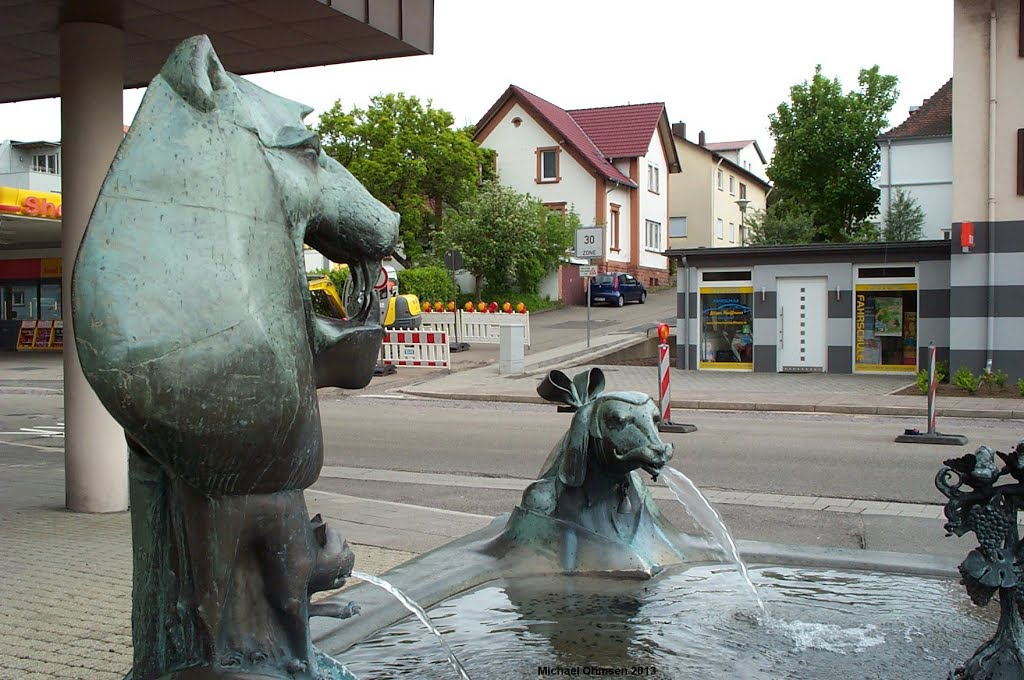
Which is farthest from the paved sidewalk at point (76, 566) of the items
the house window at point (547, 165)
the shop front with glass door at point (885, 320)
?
the house window at point (547, 165)

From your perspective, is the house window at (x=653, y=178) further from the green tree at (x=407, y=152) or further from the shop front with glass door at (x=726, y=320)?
the shop front with glass door at (x=726, y=320)

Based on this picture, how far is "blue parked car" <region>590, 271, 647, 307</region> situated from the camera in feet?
145

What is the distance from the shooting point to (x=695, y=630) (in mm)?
3957

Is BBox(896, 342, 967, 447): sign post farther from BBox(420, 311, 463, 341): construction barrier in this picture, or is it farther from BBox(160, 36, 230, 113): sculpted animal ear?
BBox(420, 311, 463, 341): construction barrier

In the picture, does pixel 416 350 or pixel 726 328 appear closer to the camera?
pixel 726 328

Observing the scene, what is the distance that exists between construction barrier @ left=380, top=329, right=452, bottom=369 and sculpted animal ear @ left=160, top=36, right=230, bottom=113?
22209 millimetres

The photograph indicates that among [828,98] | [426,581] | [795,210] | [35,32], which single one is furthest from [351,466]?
[828,98]

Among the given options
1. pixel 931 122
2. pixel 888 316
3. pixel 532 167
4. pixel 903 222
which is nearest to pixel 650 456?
pixel 888 316

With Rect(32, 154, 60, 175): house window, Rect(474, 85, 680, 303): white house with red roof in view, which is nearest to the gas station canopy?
Rect(474, 85, 680, 303): white house with red roof

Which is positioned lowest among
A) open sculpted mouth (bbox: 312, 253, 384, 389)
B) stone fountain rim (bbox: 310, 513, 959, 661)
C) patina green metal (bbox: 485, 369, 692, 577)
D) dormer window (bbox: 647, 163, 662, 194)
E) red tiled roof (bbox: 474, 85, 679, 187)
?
stone fountain rim (bbox: 310, 513, 959, 661)

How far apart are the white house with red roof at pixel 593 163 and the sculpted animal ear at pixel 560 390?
39344mm

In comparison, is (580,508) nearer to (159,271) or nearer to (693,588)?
(693,588)

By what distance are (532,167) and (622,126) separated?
7.04 meters

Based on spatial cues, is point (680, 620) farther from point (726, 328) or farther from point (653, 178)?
point (653, 178)
